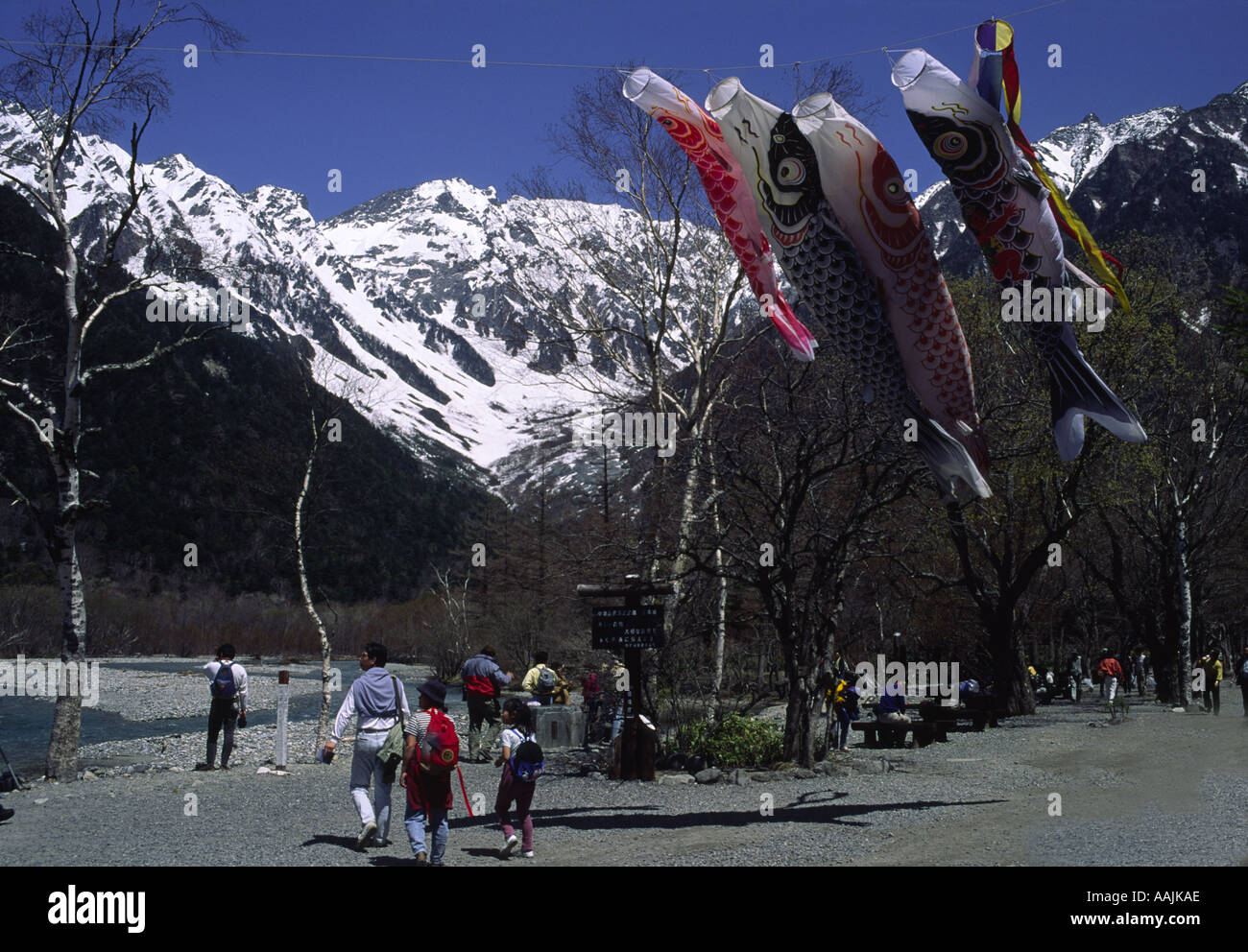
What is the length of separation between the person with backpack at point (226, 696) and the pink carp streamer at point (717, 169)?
8.57 m

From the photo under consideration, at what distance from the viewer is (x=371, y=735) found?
9148mm

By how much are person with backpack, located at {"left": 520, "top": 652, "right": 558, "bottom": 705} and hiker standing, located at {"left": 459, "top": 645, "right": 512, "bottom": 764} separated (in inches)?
53.5

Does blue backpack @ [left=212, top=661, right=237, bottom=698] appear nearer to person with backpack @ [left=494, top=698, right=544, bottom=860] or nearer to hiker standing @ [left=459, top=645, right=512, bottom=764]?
hiker standing @ [left=459, top=645, right=512, bottom=764]

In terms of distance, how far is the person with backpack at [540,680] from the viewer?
1786 centimetres

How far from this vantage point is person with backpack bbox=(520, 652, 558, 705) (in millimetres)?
17859

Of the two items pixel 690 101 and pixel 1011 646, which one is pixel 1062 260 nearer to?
pixel 690 101

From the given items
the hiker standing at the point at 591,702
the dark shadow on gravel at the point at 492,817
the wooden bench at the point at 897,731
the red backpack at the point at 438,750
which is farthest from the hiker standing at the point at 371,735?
the wooden bench at the point at 897,731

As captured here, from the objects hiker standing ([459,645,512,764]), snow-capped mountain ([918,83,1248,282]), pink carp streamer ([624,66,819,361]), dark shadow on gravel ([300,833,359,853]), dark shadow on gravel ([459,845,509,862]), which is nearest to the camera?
dark shadow on gravel ([459,845,509,862])

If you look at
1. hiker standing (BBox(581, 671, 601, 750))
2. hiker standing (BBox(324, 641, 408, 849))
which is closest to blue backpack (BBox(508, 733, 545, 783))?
hiker standing (BBox(324, 641, 408, 849))

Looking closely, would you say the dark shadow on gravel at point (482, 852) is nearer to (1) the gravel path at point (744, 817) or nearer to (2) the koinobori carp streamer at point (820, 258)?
(1) the gravel path at point (744, 817)

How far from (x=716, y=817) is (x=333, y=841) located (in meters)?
4.09

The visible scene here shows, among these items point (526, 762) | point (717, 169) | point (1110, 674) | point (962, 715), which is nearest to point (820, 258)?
point (717, 169)

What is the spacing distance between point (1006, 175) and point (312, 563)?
9106cm
